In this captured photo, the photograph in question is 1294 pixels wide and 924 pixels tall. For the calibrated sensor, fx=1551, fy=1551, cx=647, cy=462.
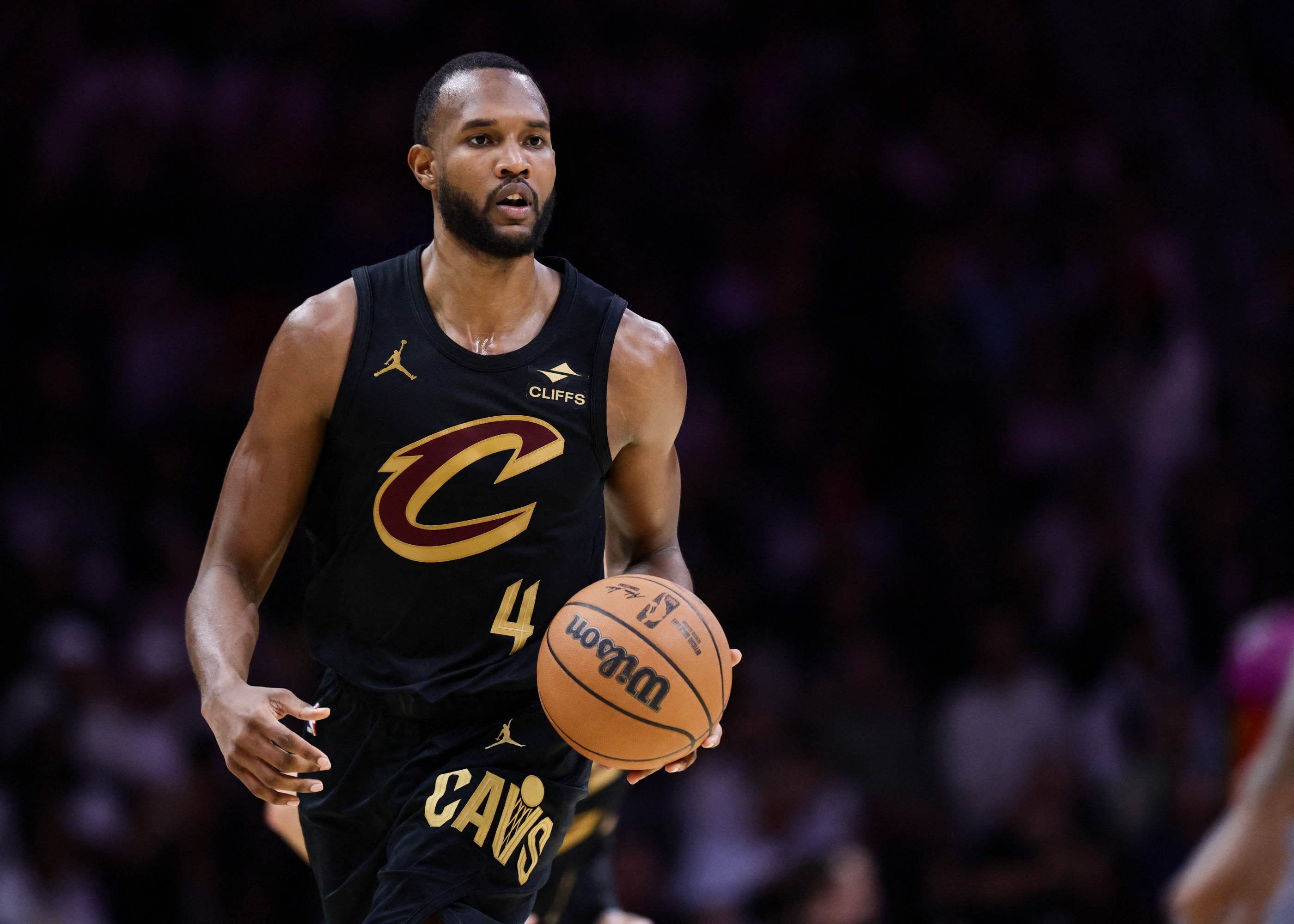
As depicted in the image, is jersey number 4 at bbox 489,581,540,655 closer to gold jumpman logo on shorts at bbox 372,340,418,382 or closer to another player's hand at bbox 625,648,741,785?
Result: another player's hand at bbox 625,648,741,785

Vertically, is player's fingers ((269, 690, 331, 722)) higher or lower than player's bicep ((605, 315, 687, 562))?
lower

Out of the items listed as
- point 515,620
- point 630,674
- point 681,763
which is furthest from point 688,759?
point 515,620

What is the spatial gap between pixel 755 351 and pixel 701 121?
163 centimetres

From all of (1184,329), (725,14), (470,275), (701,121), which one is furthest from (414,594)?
(725,14)

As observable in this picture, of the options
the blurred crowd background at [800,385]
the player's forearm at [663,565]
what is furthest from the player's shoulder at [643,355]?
the blurred crowd background at [800,385]

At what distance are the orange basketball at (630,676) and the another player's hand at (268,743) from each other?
503 mm

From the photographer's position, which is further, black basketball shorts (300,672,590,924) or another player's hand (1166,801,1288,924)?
black basketball shorts (300,672,590,924)

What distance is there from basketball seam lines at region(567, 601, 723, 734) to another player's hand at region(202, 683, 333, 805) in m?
0.59

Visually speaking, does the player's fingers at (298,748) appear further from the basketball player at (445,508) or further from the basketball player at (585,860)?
the basketball player at (585,860)

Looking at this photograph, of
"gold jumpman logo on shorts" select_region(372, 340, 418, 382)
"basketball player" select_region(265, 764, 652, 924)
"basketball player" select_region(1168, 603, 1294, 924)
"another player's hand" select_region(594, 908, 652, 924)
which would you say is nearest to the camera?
"basketball player" select_region(1168, 603, 1294, 924)

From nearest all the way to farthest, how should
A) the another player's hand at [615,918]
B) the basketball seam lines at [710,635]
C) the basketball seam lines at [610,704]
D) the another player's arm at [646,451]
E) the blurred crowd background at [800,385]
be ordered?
the basketball seam lines at [610,704] → the basketball seam lines at [710,635] → the another player's arm at [646,451] → the another player's hand at [615,918] → the blurred crowd background at [800,385]

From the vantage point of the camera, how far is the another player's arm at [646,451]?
3553mm

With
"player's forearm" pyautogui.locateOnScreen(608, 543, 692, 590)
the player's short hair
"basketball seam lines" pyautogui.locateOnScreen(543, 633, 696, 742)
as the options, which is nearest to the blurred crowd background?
"player's forearm" pyautogui.locateOnScreen(608, 543, 692, 590)

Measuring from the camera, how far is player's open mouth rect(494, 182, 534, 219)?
3.44m
